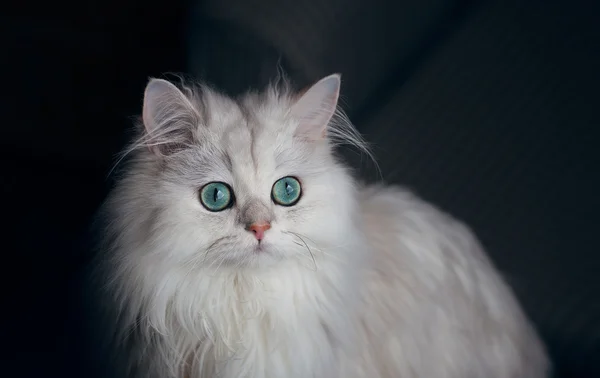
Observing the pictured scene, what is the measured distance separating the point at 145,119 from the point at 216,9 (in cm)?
43

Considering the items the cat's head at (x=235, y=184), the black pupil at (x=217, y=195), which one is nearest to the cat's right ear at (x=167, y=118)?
the cat's head at (x=235, y=184)

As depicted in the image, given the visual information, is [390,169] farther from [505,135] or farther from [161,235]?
[161,235]

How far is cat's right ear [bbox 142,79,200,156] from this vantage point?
875 mm

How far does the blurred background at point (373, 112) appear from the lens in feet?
3.84

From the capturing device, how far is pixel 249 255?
0.85 m

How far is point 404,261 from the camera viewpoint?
1092 millimetres

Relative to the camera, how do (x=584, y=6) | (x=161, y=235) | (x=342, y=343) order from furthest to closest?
(x=584, y=6)
(x=342, y=343)
(x=161, y=235)

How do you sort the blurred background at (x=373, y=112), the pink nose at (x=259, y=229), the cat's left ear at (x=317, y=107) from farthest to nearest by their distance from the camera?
the blurred background at (x=373, y=112)
the cat's left ear at (x=317, y=107)
the pink nose at (x=259, y=229)

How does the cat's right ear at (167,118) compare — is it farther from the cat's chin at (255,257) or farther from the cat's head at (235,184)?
the cat's chin at (255,257)

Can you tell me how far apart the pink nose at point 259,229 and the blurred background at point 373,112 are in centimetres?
45

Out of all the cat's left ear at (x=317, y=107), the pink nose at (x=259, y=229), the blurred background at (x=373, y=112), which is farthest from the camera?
the blurred background at (x=373, y=112)

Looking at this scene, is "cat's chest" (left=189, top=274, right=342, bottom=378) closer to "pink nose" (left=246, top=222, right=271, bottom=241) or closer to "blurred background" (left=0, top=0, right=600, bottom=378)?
"pink nose" (left=246, top=222, right=271, bottom=241)

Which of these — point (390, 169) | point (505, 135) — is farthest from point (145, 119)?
point (505, 135)

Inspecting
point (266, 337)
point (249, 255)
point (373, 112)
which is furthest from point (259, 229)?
point (373, 112)
